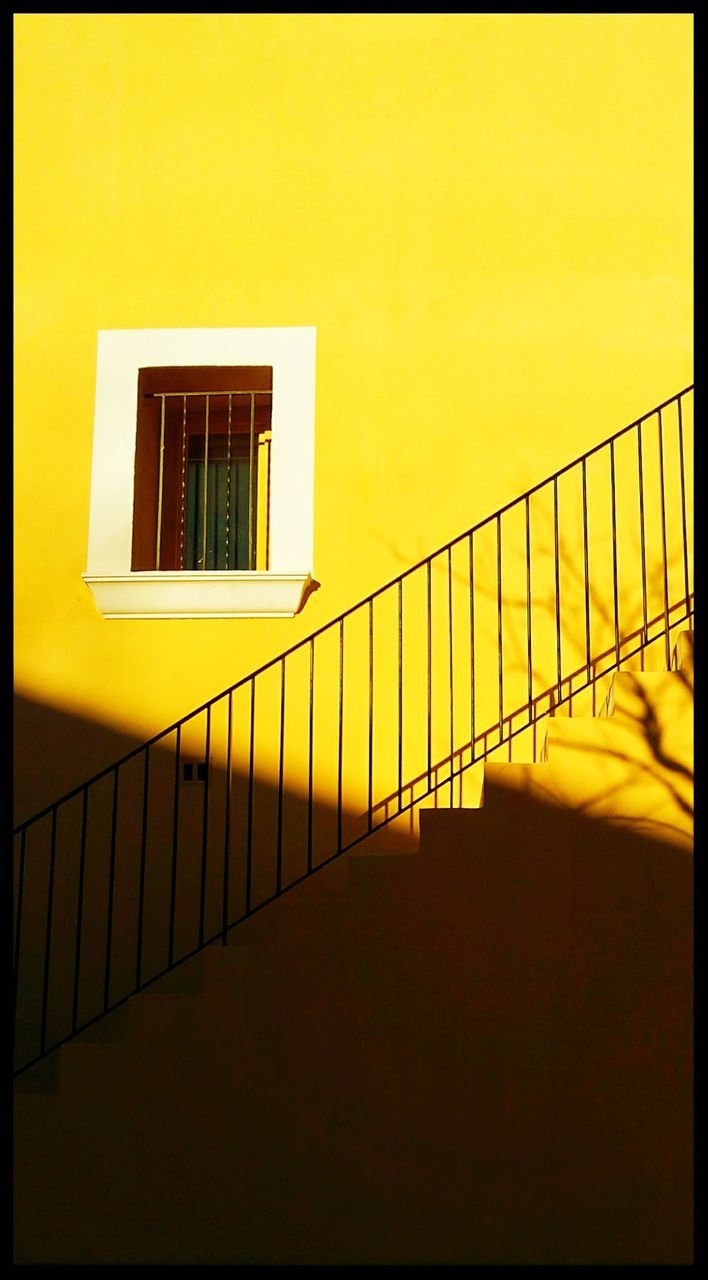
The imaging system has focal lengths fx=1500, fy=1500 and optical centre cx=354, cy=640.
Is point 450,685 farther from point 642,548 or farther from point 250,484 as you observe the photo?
point 250,484

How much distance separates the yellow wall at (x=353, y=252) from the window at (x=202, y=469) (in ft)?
1.14

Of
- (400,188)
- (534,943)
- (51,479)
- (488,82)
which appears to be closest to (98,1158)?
(534,943)

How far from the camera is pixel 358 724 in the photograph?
816 centimetres

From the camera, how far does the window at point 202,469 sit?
877 centimetres

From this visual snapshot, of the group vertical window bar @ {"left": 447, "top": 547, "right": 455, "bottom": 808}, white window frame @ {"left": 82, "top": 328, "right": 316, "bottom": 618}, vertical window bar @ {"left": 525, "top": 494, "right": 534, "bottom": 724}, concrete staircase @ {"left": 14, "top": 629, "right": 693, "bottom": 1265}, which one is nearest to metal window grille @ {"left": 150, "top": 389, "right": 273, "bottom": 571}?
white window frame @ {"left": 82, "top": 328, "right": 316, "bottom": 618}

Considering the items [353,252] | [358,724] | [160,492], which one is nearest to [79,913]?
[358,724]

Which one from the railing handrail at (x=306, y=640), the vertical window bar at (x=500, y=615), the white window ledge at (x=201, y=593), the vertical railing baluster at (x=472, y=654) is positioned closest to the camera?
the railing handrail at (x=306, y=640)

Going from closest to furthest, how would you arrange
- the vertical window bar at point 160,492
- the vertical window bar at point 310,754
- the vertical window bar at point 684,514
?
the vertical window bar at point 310,754, the vertical window bar at point 684,514, the vertical window bar at point 160,492

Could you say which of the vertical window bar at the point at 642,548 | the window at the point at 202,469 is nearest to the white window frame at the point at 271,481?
the window at the point at 202,469

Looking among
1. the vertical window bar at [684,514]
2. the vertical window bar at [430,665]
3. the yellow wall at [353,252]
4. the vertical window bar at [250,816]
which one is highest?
the yellow wall at [353,252]

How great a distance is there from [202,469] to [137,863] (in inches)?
95.6

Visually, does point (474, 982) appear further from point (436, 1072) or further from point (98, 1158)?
point (98, 1158)

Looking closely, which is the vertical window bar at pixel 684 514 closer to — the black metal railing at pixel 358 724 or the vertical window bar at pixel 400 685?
the black metal railing at pixel 358 724

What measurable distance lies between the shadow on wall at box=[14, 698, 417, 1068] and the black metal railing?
1 centimetres
